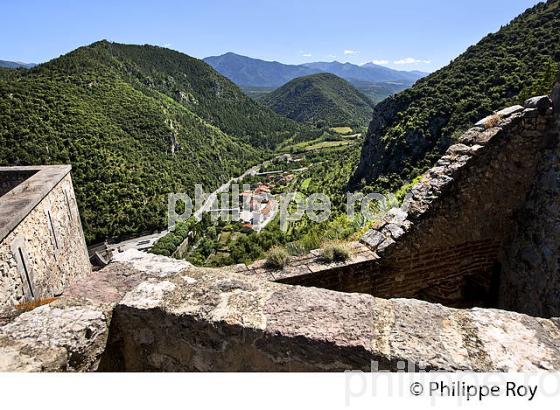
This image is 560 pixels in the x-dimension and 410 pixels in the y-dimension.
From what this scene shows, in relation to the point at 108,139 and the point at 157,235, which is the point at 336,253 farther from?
the point at 157,235

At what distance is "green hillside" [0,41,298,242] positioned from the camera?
45.2 metres

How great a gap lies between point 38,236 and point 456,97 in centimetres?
4565

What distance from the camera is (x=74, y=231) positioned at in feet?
23.9

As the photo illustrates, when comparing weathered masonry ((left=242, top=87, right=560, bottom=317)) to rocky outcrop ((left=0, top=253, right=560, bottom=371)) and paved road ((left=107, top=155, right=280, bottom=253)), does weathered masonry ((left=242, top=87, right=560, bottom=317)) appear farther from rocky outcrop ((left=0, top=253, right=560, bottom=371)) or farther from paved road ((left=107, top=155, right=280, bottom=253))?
paved road ((left=107, top=155, right=280, bottom=253))

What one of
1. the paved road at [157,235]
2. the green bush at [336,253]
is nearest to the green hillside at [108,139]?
the paved road at [157,235]

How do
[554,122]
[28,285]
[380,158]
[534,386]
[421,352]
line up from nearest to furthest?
[534,386]
[421,352]
[554,122]
[28,285]
[380,158]

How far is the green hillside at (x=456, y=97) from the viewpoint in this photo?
36188mm

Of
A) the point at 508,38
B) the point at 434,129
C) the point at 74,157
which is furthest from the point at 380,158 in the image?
the point at 74,157

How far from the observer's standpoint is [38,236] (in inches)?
217

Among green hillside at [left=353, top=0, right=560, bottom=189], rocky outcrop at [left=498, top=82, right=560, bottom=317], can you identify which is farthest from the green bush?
green hillside at [left=353, top=0, right=560, bottom=189]

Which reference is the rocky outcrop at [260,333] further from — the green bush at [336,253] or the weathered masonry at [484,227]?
the weathered masonry at [484,227]

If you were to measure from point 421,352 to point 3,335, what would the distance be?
217 cm

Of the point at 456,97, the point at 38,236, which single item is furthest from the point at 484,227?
the point at 456,97

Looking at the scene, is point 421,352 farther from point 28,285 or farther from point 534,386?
point 28,285
